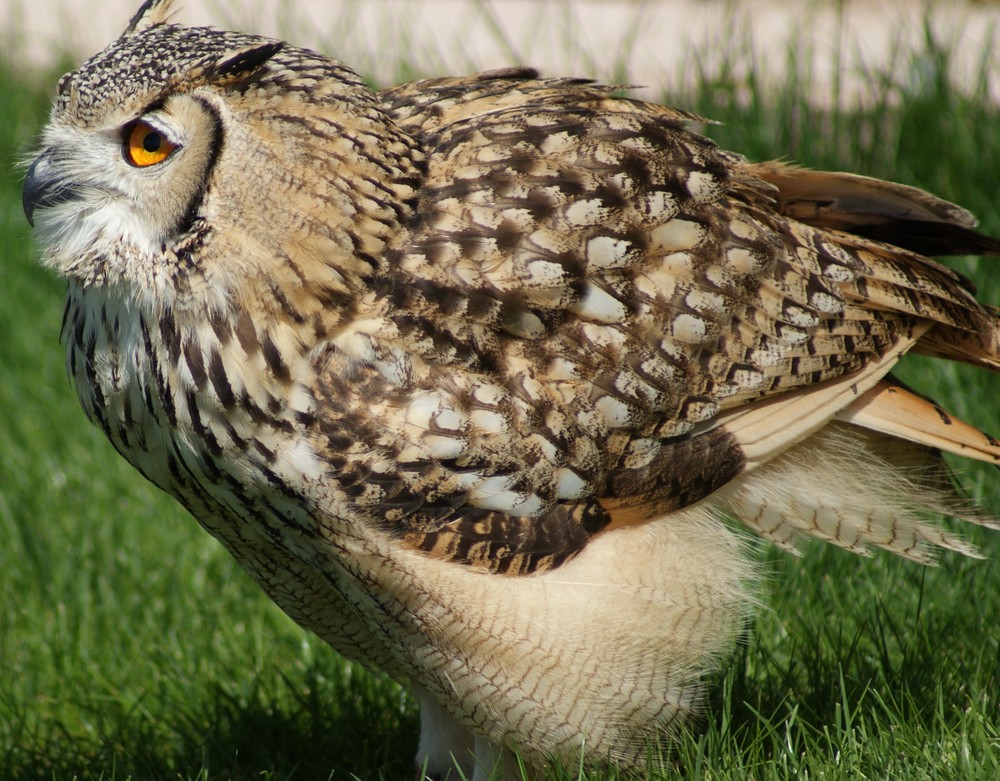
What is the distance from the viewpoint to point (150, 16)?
10.5 feet

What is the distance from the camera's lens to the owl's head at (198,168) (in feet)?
9.14

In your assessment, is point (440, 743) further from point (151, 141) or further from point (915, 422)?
point (151, 141)

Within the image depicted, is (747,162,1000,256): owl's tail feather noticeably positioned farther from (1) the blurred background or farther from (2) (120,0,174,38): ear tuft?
(1) the blurred background

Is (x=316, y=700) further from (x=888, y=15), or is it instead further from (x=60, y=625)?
(x=888, y=15)

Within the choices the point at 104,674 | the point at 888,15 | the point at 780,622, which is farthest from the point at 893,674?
the point at 888,15

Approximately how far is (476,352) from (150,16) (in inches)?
46.3

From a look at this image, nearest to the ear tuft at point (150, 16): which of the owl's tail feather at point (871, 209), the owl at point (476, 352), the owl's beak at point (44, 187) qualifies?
the owl at point (476, 352)

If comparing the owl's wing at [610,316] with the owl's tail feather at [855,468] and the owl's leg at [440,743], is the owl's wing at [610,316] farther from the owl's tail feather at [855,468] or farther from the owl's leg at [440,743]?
the owl's leg at [440,743]

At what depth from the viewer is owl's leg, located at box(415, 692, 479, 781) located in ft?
11.5

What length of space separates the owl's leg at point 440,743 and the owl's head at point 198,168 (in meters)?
1.29

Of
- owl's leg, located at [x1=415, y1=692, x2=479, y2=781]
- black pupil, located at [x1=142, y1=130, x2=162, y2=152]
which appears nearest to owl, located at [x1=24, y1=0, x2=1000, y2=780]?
black pupil, located at [x1=142, y1=130, x2=162, y2=152]

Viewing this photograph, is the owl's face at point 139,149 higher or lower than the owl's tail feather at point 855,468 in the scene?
higher

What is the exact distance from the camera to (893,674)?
3506 millimetres

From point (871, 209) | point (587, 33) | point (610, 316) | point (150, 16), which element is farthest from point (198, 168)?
point (587, 33)
